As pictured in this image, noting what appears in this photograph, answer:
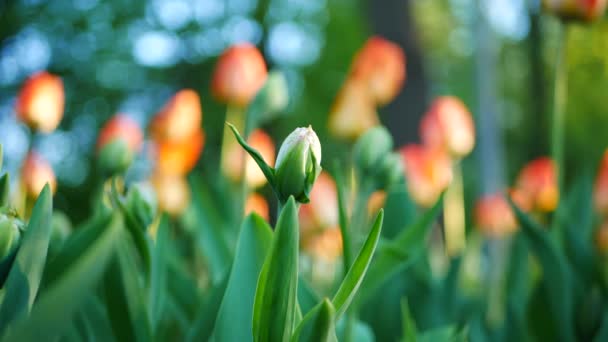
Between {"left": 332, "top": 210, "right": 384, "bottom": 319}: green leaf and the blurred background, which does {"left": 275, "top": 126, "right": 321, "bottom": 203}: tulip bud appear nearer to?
{"left": 332, "top": 210, "right": 384, "bottom": 319}: green leaf

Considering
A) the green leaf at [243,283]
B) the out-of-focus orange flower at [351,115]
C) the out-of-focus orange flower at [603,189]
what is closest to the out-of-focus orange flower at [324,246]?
the out-of-focus orange flower at [351,115]

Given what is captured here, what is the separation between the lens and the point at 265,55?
7.18 metres

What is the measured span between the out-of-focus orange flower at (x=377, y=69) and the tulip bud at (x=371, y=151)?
65cm

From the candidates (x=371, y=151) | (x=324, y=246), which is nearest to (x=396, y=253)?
(x=371, y=151)

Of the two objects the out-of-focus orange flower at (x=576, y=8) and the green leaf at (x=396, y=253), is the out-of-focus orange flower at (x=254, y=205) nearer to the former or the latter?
the green leaf at (x=396, y=253)

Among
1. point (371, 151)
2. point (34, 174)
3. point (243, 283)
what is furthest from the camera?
point (34, 174)

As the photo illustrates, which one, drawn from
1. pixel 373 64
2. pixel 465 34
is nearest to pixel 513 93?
pixel 465 34

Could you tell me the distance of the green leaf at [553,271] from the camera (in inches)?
34.8

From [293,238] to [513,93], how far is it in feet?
42.8

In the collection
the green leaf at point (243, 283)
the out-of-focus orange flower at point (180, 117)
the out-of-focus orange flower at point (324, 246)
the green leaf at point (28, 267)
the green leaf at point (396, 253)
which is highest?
the green leaf at point (28, 267)

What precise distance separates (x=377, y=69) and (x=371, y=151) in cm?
72

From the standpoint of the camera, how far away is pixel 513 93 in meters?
12.9

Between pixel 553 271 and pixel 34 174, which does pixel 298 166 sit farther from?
pixel 34 174

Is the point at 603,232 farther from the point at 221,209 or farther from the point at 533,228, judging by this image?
the point at 221,209
